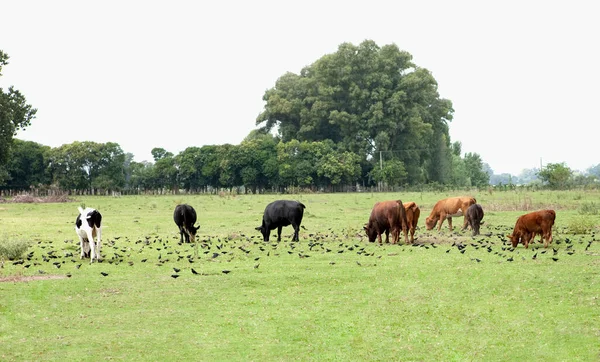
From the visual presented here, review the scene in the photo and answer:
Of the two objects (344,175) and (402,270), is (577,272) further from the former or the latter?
(344,175)

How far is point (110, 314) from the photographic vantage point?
13852mm

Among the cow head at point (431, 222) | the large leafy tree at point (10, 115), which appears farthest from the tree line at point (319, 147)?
the cow head at point (431, 222)

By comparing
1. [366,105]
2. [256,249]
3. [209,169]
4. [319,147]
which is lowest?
[256,249]

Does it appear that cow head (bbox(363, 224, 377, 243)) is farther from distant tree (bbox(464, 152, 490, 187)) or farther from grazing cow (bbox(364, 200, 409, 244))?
distant tree (bbox(464, 152, 490, 187))

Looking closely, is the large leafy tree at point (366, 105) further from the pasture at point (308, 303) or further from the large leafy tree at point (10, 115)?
the pasture at point (308, 303)

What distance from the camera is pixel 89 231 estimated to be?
2025 cm

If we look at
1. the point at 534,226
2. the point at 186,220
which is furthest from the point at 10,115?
the point at 534,226

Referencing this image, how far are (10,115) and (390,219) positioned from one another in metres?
40.4

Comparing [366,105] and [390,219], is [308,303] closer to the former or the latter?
[390,219]

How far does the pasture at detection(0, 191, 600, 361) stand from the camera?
1160 cm

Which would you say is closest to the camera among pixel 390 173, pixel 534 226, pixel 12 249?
pixel 12 249

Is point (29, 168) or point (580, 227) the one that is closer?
point (580, 227)

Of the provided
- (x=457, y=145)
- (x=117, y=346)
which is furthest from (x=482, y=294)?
(x=457, y=145)

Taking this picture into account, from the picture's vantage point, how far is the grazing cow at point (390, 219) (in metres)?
23.8
